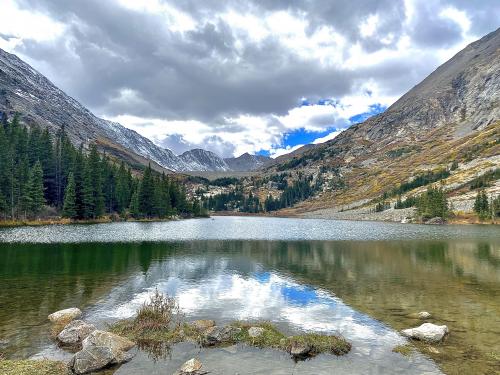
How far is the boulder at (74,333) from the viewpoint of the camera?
2188 cm

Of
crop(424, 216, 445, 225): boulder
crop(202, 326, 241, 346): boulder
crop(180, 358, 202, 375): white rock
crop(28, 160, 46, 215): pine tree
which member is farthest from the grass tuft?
crop(424, 216, 445, 225): boulder

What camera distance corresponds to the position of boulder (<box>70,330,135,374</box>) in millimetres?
18109

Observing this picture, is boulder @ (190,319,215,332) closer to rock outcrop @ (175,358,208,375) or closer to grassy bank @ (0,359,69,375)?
rock outcrop @ (175,358,208,375)

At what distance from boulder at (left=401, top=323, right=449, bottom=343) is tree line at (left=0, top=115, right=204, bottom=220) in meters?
119

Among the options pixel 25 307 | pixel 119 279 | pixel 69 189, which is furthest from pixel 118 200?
pixel 25 307

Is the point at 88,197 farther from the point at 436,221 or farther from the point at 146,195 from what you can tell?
the point at 436,221

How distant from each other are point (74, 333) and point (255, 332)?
36.7 feet

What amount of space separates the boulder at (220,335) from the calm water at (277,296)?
1.13 meters

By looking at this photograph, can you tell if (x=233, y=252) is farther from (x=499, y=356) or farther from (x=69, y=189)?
(x=69, y=189)

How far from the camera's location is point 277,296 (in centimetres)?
3562

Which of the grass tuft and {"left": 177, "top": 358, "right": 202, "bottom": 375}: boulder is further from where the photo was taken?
the grass tuft

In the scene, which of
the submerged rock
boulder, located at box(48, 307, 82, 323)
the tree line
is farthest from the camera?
the submerged rock

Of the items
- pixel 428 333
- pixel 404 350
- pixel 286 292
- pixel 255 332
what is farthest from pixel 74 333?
pixel 428 333

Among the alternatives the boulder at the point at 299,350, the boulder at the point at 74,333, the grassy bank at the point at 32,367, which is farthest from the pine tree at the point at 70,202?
the boulder at the point at 299,350
